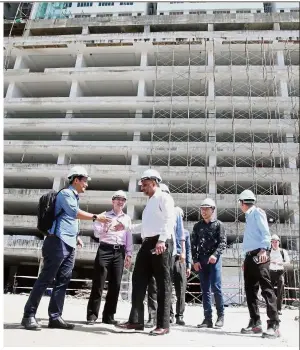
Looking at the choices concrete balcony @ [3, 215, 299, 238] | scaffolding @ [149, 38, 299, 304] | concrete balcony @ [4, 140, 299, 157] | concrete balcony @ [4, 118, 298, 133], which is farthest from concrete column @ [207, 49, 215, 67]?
concrete balcony @ [3, 215, 299, 238]

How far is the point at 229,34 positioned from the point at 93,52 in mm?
9849

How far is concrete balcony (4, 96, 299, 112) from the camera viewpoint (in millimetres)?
22248

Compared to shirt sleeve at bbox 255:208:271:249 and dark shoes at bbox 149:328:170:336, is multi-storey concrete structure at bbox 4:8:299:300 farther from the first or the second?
dark shoes at bbox 149:328:170:336

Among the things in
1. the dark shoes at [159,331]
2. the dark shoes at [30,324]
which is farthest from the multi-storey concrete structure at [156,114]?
the dark shoes at [30,324]

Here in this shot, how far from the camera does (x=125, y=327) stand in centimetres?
331

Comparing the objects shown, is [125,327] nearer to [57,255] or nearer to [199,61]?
[57,255]

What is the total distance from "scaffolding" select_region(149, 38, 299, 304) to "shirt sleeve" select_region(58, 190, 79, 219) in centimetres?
1561

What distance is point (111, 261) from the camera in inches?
160

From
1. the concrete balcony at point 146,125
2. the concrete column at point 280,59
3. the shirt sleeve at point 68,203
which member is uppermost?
the concrete column at point 280,59

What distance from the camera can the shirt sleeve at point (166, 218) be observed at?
3.28 meters

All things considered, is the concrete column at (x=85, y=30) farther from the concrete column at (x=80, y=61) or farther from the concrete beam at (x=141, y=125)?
the concrete beam at (x=141, y=125)

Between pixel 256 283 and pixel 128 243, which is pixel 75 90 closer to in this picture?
pixel 128 243

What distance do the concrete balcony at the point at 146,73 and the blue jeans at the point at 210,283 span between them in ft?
66.9

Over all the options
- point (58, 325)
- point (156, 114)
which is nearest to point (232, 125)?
point (156, 114)
